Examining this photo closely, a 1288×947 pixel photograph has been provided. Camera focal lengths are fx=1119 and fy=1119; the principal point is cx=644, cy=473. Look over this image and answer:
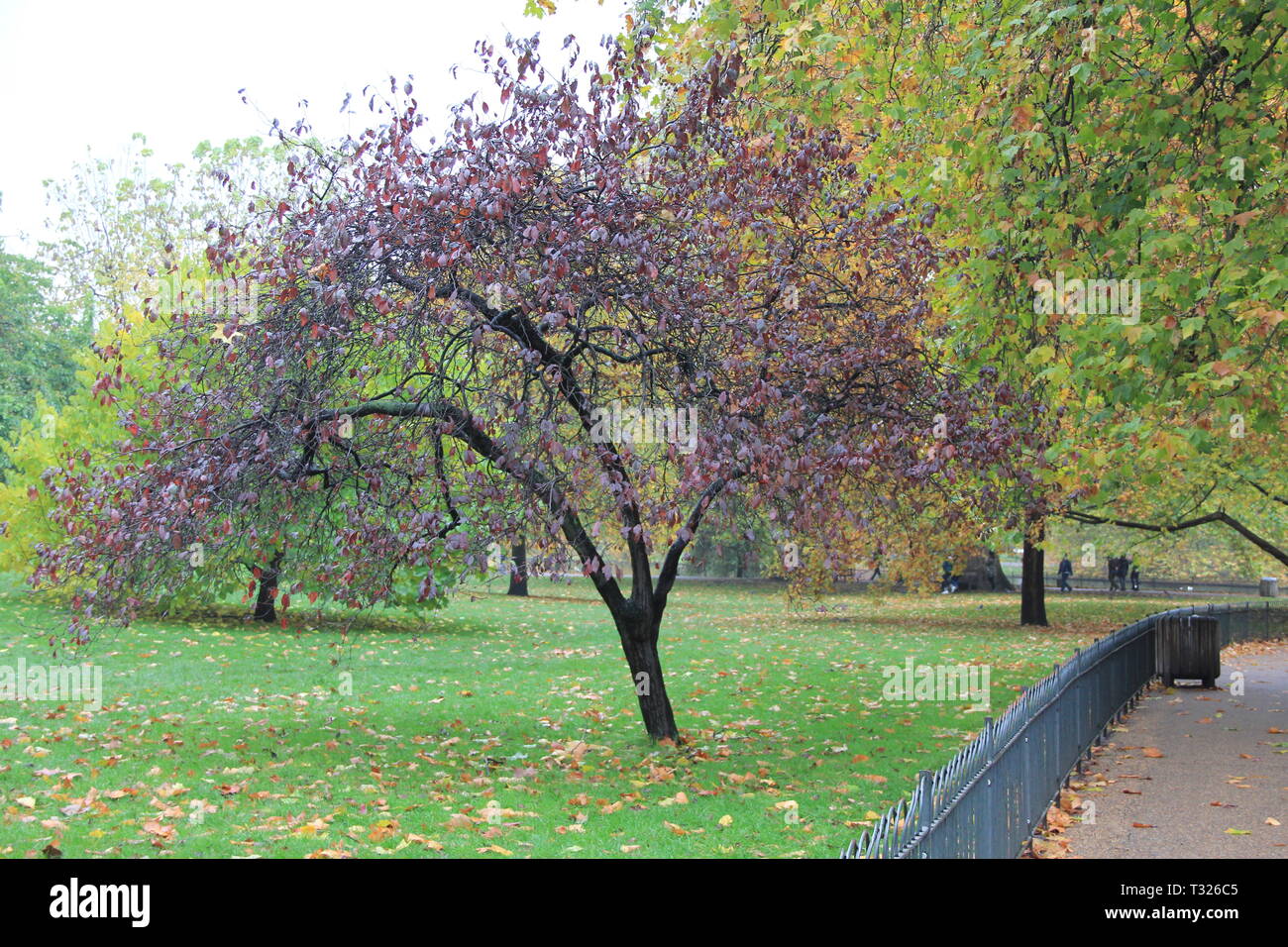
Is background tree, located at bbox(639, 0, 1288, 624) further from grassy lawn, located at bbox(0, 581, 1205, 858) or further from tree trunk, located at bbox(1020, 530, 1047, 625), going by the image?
tree trunk, located at bbox(1020, 530, 1047, 625)

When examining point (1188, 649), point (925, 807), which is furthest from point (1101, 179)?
point (1188, 649)

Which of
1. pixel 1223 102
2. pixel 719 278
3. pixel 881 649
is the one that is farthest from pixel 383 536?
pixel 881 649

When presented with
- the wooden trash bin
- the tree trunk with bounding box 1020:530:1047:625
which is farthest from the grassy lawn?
the tree trunk with bounding box 1020:530:1047:625

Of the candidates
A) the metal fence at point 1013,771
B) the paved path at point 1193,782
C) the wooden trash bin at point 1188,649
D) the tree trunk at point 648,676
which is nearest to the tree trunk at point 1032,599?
the wooden trash bin at point 1188,649

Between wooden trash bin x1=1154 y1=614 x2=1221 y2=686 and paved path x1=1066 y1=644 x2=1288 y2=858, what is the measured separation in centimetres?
38

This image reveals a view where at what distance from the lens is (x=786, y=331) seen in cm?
912

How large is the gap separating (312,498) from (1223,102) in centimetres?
806

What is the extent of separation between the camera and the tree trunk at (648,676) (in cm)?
1068

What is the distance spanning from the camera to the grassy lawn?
23.8 ft

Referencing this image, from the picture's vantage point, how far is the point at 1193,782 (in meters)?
9.68

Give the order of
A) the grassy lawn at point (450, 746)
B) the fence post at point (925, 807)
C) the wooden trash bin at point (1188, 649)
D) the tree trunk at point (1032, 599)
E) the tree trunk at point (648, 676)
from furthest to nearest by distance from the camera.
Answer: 1. the tree trunk at point (1032, 599)
2. the wooden trash bin at point (1188, 649)
3. the tree trunk at point (648, 676)
4. the grassy lawn at point (450, 746)
5. the fence post at point (925, 807)

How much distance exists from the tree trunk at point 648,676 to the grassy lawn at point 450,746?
261mm

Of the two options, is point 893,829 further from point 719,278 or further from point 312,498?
point 312,498

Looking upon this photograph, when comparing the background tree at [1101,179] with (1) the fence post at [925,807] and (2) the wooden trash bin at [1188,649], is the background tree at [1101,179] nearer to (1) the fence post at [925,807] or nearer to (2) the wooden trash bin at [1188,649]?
(1) the fence post at [925,807]
